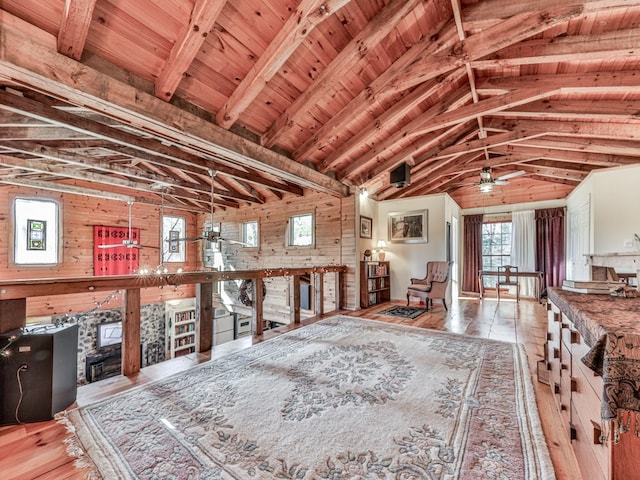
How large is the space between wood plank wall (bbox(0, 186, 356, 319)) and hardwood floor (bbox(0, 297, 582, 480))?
6.54ft

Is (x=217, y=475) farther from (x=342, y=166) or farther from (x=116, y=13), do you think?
(x=342, y=166)

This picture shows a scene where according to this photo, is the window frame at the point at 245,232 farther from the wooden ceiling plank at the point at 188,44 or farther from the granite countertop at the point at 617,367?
the granite countertop at the point at 617,367

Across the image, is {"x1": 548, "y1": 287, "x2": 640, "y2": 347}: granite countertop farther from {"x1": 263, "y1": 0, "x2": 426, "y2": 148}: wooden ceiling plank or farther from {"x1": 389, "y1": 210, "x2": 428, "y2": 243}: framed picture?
{"x1": 389, "y1": 210, "x2": 428, "y2": 243}: framed picture

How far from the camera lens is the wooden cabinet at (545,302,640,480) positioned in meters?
0.94

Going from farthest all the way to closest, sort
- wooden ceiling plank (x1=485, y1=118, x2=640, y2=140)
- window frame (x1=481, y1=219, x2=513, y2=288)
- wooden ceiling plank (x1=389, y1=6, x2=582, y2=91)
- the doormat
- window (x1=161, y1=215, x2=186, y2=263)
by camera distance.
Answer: window (x1=161, y1=215, x2=186, y2=263) → window frame (x1=481, y1=219, x2=513, y2=288) → the doormat → wooden ceiling plank (x1=485, y1=118, x2=640, y2=140) → wooden ceiling plank (x1=389, y1=6, x2=582, y2=91)

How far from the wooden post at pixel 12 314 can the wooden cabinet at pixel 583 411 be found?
3.09 meters

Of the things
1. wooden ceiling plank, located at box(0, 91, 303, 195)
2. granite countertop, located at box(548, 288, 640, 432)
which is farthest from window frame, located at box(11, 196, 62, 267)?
granite countertop, located at box(548, 288, 640, 432)

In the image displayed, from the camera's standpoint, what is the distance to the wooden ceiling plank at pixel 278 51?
7.04ft

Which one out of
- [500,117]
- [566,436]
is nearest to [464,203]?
[500,117]

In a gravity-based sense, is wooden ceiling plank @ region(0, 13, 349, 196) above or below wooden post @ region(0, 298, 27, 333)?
above

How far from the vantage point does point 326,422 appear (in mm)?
1778

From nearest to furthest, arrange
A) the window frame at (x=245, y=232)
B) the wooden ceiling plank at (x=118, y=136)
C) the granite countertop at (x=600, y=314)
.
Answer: the granite countertop at (x=600, y=314)
the wooden ceiling plank at (x=118, y=136)
the window frame at (x=245, y=232)

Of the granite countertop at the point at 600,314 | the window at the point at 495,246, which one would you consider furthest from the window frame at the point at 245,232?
the granite countertop at the point at 600,314

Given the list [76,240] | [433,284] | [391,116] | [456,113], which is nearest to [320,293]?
[433,284]
